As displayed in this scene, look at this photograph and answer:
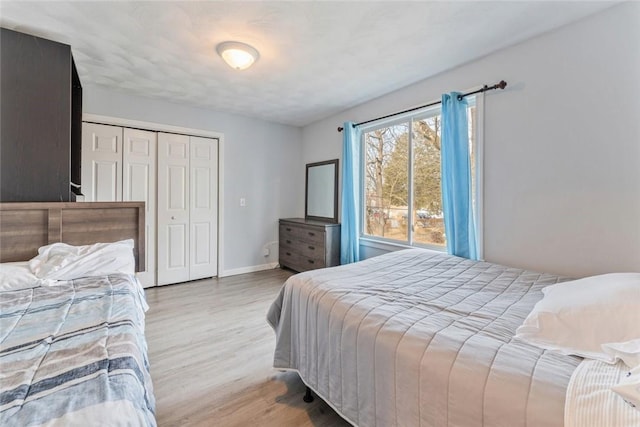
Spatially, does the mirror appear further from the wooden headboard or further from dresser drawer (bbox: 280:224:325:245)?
the wooden headboard

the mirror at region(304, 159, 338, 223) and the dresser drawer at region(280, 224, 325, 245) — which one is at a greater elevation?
the mirror at region(304, 159, 338, 223)

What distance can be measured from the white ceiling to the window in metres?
0.50

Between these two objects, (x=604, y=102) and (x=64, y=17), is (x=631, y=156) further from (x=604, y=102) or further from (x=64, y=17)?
(x=64, y=17)

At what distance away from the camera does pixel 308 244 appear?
400 cm

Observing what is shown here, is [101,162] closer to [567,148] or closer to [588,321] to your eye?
[588,321]

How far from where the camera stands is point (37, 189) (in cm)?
198

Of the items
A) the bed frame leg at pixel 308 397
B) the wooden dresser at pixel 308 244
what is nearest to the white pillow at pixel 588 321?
the bed frame leg at pixel 308 397

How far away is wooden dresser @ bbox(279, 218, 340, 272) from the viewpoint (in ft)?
12.3

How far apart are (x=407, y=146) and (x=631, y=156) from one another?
179cm

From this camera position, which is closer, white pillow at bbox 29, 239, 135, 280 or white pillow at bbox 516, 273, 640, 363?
white pillow at bbox 516, 273, 640, 363

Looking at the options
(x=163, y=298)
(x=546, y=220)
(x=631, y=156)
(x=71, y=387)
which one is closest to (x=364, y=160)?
(x=546, y=220)

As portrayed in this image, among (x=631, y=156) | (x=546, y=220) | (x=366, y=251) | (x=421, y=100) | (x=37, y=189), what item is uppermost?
(x=421, y=100)

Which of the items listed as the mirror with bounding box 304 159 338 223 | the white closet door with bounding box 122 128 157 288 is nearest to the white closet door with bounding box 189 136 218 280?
the white closet door with bounding box 122 128 157 288

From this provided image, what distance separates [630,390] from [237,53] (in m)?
2.76
